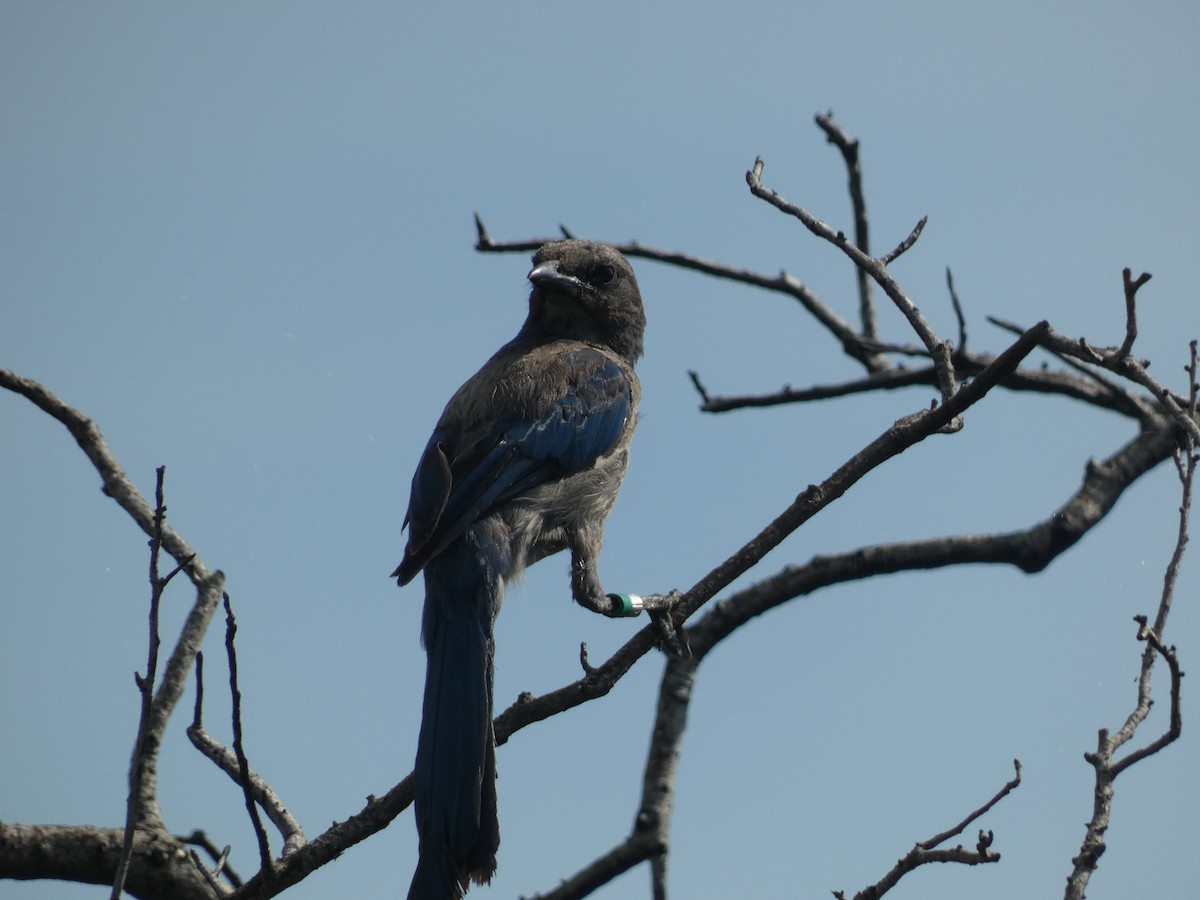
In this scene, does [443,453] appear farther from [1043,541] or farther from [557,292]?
[1043,541]

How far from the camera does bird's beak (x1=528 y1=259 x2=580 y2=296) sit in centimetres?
701

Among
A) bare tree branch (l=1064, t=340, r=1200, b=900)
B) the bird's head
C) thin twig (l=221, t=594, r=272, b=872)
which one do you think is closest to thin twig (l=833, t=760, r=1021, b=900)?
bare tree branch (l=1064, t=340, r=1200, b=900)

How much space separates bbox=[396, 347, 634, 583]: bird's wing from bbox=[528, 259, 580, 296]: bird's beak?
59cm

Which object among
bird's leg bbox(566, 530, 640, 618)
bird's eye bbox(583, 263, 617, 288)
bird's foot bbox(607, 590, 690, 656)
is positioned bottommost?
bird's foot bbox(607, 590, 690, 656)

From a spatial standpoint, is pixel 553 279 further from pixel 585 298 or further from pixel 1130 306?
pixel 1130 306

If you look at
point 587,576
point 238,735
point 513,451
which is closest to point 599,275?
point 513,451

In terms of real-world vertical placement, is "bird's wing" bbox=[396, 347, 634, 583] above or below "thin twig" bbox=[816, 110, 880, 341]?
below

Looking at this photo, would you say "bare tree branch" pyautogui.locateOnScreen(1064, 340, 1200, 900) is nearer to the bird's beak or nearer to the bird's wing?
the bird's wing

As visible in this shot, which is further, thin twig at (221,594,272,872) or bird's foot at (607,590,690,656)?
bird's foot at (607,590,690,656)

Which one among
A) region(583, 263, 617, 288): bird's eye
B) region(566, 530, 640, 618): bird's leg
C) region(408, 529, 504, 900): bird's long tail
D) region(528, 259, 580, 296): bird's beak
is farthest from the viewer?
region(583, 263, 617, 288): bird's eye

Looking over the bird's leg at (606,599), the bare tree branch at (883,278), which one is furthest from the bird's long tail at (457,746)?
the bare tree branch at (883,278)

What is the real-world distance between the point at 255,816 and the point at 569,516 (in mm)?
2435

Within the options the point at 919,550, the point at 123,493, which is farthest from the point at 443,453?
the point at 919,550

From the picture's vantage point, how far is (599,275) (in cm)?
732
